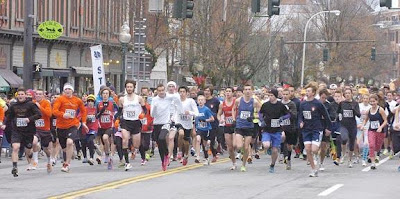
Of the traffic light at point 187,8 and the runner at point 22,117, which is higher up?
the traffic light at point 187,8

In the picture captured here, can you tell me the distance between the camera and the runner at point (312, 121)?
20812 millimetres

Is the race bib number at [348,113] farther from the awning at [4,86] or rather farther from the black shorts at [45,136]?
the awning at [4,86]

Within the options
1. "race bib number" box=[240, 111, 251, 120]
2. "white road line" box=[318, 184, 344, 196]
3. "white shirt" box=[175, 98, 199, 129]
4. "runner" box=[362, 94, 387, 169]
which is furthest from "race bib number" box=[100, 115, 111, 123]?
"white road line" box=[318, 184, 344, 196]

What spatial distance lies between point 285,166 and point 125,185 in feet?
21.2

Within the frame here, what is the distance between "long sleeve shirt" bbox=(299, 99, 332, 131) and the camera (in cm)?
2089

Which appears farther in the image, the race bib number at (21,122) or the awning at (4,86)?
the awning at (4,86)

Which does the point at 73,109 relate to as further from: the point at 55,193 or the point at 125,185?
the point at 55,193

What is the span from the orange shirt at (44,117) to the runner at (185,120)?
283cm

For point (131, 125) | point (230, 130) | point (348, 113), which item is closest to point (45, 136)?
point (131, 125)

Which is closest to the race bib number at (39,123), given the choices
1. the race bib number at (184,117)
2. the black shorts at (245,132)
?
the race bib number at (184,117)

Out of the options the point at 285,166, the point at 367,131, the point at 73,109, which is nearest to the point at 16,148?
the point at 73,109

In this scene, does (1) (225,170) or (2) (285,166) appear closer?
(1) (225,170)

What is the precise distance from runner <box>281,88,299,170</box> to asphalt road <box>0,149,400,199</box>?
17.3 inches

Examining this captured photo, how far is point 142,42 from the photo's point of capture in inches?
1312
